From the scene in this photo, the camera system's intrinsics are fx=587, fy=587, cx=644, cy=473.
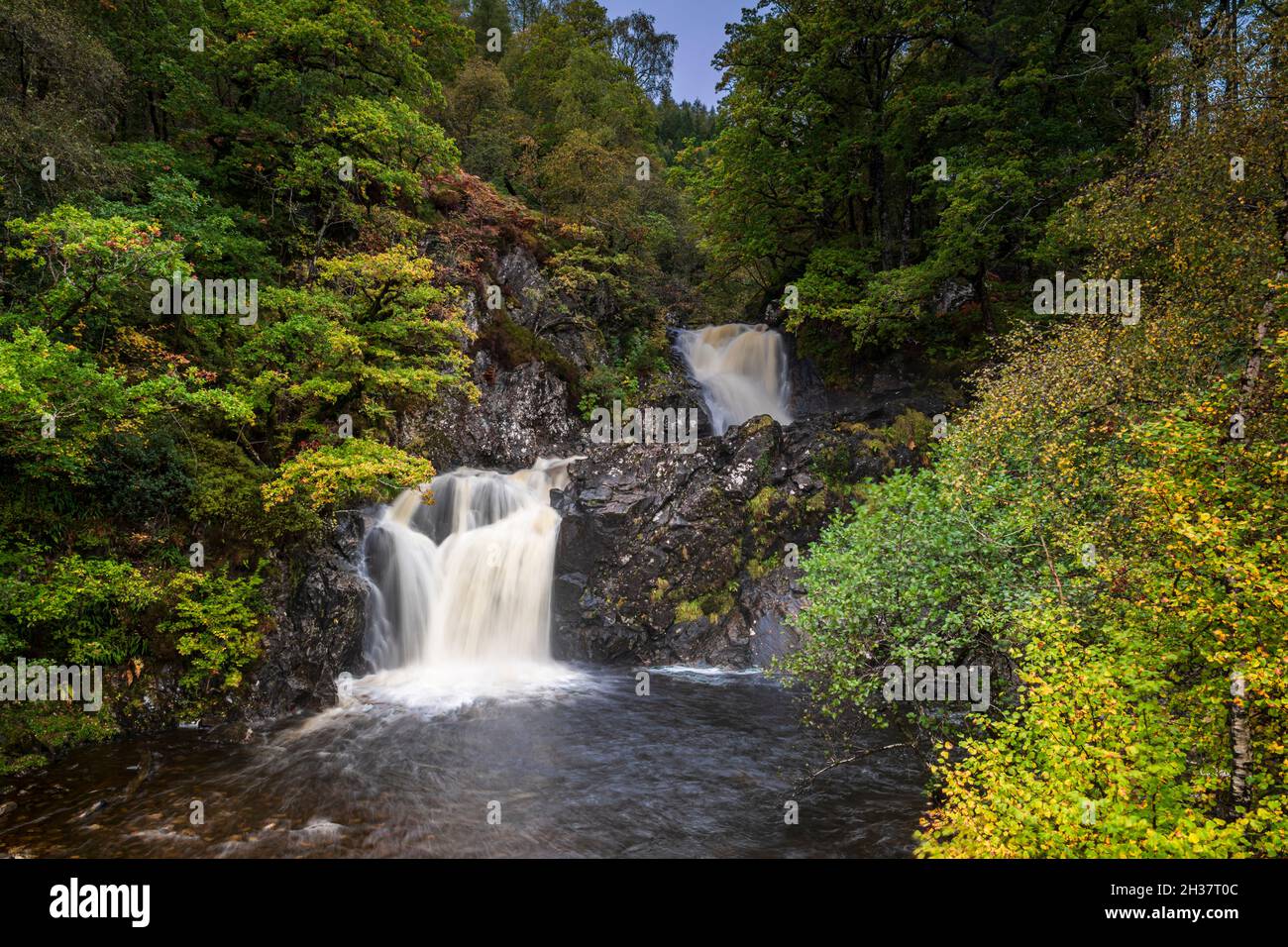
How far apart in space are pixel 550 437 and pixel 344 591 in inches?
382

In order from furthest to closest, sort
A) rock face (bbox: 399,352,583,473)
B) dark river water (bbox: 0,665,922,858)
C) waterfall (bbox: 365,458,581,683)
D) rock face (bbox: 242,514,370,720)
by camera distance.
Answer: rock face (bbox: 399,352,583,473) → waterfall (bbox: 365,458,581,683) → rock face (bbox: 242,514,370,720) → dark river water (bbox: 0,665,922,858)

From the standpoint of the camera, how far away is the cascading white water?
78.2 ft

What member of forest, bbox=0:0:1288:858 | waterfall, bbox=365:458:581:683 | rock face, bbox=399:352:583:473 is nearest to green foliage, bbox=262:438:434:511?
forest, bbox=0:0:1288:858

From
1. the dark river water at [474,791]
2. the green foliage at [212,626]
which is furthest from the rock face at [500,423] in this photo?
the dark river water at [474,791]

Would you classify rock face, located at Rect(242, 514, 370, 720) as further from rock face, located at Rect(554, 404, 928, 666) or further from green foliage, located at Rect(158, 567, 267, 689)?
rock face, located at Rect(554, 404, 928, 666)

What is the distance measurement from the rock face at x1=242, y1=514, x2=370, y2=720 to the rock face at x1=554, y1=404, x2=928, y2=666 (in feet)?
A: 17.0

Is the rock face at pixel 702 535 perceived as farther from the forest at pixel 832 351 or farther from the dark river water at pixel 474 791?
the dark river water at pixel 474 791

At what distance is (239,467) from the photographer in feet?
39.5

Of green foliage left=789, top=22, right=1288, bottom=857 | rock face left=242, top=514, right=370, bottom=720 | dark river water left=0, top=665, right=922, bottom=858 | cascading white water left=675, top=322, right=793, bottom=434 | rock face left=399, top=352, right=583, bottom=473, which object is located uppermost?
cascading white water left=675, top=322, right=793, bottom=434

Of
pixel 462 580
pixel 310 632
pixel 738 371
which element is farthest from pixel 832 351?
pixel 310 632

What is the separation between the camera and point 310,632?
482 inches

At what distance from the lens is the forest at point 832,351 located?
461 cm
